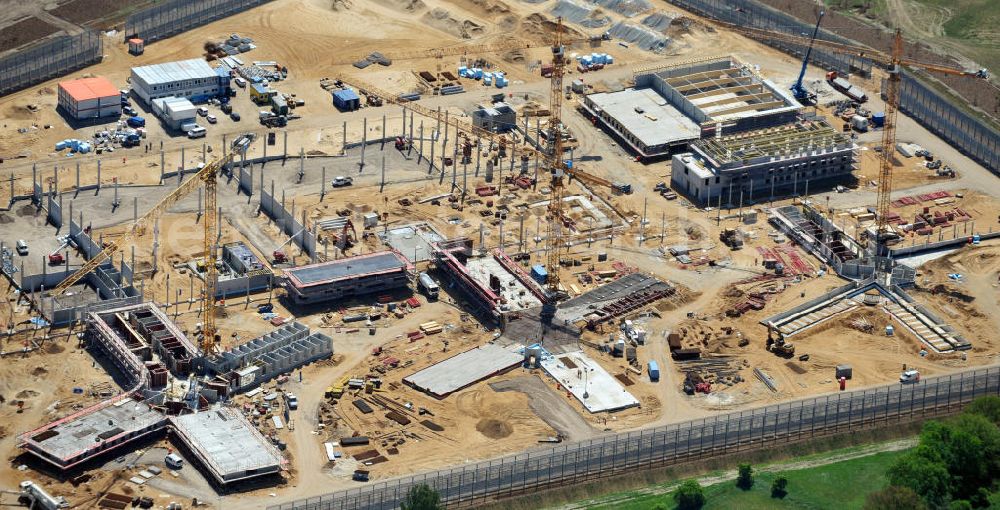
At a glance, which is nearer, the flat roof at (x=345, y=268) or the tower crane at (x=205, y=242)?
the tower crane at (x=205, y=242)

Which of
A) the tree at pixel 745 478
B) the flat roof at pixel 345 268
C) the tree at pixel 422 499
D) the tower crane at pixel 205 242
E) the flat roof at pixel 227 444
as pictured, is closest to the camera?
the tree at pixel 422 499

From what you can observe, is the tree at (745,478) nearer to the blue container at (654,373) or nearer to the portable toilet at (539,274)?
the blue container at (654,373)

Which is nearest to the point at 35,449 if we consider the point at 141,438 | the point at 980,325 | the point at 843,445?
the point at 141,438

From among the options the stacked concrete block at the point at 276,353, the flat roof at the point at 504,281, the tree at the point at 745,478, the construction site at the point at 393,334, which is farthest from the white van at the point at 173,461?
the tree at the point at 745,478

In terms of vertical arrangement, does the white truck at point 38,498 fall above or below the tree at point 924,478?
below

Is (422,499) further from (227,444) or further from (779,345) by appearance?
(779,345)

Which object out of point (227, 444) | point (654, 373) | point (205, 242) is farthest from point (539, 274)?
point (227, 444)
